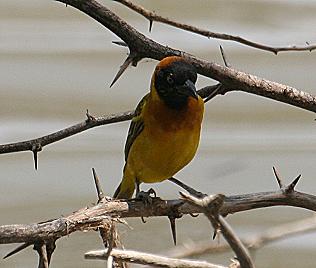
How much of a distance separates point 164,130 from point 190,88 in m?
0.20

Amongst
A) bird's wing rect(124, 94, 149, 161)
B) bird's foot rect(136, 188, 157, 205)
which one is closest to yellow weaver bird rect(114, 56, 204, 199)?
bird's wing rect(124, 94, 149, 161)

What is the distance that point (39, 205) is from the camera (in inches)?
155

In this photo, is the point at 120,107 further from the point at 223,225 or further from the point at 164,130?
the point at 223,225

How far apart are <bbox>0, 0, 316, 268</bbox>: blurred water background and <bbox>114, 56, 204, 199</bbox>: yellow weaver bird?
1.37m

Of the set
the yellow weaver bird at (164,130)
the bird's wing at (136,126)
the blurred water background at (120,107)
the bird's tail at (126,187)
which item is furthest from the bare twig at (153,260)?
the blurred water background at (120,107)

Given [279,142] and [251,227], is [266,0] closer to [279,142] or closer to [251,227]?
[279,142]

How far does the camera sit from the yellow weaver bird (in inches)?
95.5

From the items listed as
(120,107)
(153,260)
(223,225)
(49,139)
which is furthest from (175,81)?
(120,107)

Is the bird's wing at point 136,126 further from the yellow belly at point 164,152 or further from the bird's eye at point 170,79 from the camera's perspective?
the bird's eye at point 170,79

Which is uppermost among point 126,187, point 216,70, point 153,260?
point 216,70

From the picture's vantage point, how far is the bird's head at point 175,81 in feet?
7.37

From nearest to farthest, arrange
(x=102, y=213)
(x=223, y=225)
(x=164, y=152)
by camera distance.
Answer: (x=223, y=225) < (x=102, y=213) < (x=164, y=152)

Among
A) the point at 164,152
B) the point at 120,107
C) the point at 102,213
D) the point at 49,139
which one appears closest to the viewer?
the point at 102,213

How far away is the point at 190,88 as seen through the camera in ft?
7.56
